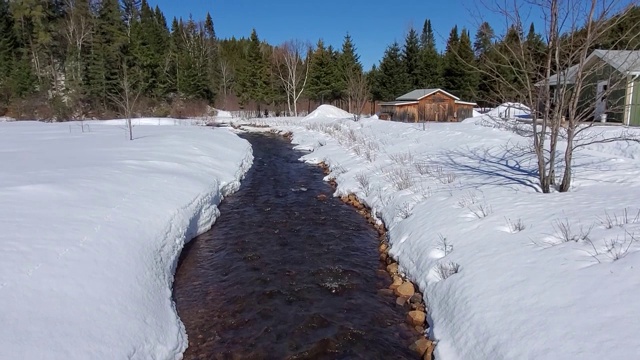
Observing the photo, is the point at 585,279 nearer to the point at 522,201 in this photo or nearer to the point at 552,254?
the point at 552,254

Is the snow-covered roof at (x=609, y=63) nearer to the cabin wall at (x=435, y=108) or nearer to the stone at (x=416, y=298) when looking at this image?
the stone at (x=416, y=298)

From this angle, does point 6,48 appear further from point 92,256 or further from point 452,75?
point 92,256

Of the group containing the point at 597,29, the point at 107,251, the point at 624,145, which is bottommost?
the point at 107,251

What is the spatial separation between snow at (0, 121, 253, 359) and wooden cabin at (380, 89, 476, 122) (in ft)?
83.7

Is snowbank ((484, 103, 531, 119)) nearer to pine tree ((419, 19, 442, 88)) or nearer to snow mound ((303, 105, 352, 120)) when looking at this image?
snow mound ((303, 105, 352, 120))

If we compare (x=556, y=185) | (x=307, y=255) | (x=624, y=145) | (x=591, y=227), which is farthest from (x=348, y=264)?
(x=624, y=145)

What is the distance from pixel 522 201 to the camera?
7.04 metres

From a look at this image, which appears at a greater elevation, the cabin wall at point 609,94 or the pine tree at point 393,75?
the pine tree at point 393,75

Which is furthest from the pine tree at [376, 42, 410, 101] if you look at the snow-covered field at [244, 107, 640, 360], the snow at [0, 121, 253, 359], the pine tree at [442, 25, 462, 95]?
the snow at [0, 121, 253, 359]

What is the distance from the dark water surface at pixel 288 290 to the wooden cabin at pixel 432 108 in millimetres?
23838

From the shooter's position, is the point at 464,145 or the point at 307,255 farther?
the point at 464,145

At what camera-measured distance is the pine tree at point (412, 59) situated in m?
46.0

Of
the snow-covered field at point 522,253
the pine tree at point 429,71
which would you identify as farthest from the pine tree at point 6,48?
the snow-covered field at point 522,253

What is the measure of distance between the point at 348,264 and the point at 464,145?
31.3ft
